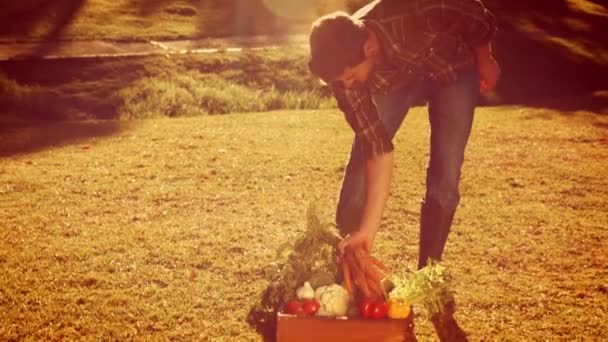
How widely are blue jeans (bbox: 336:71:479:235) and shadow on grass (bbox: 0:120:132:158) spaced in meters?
4.81

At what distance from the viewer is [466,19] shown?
12.2 feet

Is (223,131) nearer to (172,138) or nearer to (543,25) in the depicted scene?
(172,138)

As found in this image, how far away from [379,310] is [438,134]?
1283 millimetres

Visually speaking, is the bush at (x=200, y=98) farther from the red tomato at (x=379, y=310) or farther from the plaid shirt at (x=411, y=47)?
the red tomato at (x=379, y=310)

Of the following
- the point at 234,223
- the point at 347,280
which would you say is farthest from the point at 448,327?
the point at 234,223

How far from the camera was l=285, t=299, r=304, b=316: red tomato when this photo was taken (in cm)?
315

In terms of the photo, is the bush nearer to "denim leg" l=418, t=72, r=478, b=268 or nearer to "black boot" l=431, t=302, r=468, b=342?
"denim leg" l=418, t=72, r=478, b=268

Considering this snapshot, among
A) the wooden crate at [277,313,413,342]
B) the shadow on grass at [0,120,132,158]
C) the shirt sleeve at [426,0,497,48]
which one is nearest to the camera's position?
the wooden crate at [277,313,413,342]

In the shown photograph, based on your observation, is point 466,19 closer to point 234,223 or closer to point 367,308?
point 367,308

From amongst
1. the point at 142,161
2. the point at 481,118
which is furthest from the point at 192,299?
the point at 481,118

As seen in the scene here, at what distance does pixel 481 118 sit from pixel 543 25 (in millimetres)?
6981

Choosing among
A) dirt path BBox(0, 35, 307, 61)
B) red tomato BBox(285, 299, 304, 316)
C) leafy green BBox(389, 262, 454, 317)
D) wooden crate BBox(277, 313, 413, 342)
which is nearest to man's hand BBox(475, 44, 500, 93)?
leafy green BBox(389, 262, 454, 317)

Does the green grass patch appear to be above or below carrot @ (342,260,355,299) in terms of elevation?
below

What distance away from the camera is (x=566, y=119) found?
377 inches
